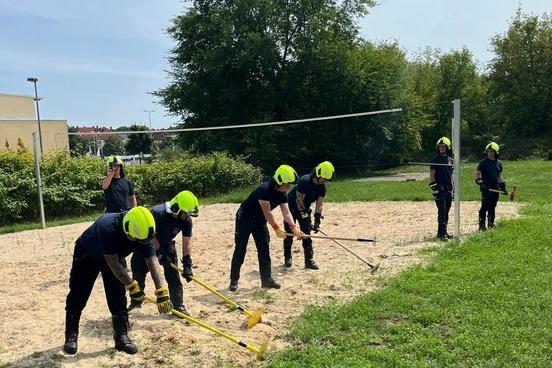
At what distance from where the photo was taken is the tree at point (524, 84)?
3959cm

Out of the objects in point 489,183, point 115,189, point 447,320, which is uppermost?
point 115,189

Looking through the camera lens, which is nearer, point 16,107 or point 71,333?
point 71,333

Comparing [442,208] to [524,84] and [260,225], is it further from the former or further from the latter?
[524,84]

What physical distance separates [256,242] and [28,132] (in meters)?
36.1

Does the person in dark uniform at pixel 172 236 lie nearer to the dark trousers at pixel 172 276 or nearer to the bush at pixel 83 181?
the dark trousers at pixel 172 276

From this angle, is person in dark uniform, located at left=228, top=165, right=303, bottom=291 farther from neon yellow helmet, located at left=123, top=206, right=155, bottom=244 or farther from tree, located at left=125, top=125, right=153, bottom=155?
tree, located at left=125, top=125, right=153, bottom=155

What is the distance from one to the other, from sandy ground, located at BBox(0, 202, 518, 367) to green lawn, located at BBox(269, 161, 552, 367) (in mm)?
467

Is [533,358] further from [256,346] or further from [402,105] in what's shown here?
[402,105]

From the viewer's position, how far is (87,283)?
551cm

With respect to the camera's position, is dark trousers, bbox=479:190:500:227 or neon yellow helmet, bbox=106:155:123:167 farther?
dark trousers, bbox=479:190:500:227

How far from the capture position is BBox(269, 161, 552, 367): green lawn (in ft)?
15.9

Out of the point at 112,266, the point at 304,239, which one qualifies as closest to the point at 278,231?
the point at 304,239

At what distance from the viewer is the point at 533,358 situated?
4660mm

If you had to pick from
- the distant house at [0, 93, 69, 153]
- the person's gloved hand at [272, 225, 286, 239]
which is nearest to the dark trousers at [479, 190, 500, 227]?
the person's gloved hand at [272, 225, 286, 239]
